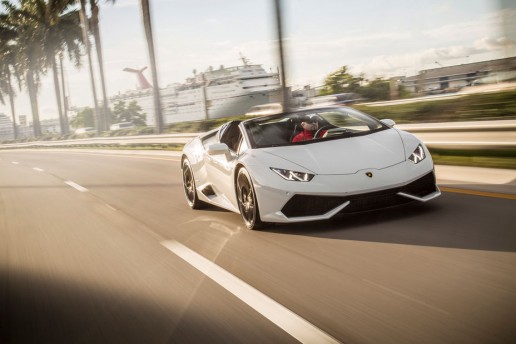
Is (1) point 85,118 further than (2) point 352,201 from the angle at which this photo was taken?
Yes

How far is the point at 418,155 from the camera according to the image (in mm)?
5770

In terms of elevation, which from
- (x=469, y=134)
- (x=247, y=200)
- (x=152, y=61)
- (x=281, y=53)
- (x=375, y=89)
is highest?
Answer: (x=152, y=61)

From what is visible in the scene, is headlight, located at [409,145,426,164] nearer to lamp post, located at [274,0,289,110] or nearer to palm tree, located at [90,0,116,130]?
lamp post, located at [274,0,289,110]

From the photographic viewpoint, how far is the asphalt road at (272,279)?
326 cm

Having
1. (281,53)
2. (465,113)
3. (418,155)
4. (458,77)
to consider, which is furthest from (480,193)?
(458,77)

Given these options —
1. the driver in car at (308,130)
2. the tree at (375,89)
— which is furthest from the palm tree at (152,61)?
the driver in car at (308,130)

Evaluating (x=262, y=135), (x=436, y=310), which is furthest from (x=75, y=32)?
(x=436, y=310)

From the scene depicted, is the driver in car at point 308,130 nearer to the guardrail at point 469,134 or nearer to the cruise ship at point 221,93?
the guardrail at point 469,134

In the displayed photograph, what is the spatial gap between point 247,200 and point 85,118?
163 metres

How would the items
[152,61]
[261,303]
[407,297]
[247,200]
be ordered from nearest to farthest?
[407,297], [261,303], [247,200], [152,61]

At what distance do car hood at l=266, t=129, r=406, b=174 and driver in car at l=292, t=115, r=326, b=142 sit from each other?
16.0 inches

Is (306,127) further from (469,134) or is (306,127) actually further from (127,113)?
(127,113)

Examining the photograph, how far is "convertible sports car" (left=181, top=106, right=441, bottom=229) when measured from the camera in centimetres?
539

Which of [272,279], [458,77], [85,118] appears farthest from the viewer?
[85,118]
